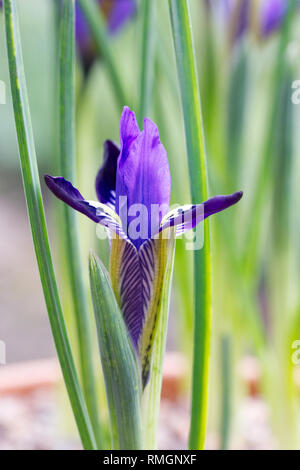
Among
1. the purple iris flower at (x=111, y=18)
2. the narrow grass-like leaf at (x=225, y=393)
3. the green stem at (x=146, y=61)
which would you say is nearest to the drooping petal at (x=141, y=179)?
the green stem at (x=146, y=61)

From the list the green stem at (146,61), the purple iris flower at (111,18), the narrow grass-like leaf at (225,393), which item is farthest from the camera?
the purple iris flower at (111,18)

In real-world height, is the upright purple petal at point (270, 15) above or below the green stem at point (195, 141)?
above

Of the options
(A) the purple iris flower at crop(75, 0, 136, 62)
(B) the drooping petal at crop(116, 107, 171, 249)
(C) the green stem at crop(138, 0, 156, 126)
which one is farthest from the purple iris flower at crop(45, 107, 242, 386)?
(A) the purple iris flower at crop(75, 0, 136, 62)

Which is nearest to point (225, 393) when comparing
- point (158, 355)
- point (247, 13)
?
point (158, 355)

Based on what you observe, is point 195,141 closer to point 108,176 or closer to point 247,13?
point 108,176

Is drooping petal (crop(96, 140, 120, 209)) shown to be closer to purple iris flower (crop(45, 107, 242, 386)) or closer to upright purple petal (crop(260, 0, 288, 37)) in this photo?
purple iris flower (crop(45, 107, 242, 386))

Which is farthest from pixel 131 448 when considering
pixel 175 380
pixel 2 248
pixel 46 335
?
pixel 2 248

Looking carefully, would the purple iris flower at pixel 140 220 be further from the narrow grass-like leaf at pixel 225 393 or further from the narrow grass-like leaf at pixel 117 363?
the narrow grass-like leaf at pixel 225 393

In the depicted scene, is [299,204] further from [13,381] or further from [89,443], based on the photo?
[89,443]
